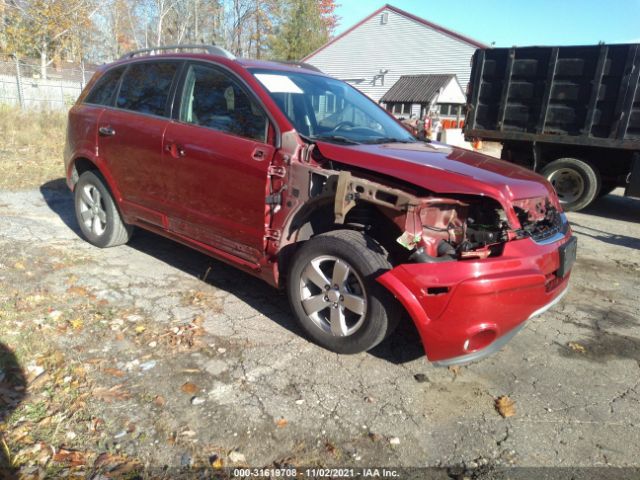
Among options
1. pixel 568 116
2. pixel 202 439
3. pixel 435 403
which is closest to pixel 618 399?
pixel 435 403

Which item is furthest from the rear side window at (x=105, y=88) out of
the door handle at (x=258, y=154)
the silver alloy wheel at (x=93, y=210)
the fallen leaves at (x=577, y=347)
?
the fallen leaves at (x=577, y=347)

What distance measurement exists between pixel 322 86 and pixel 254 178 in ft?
3.95

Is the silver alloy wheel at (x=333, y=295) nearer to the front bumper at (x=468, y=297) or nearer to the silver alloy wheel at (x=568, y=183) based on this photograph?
the front bumper at (x=468, y=297)

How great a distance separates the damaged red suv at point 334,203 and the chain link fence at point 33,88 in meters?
13.8

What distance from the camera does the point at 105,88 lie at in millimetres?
4746

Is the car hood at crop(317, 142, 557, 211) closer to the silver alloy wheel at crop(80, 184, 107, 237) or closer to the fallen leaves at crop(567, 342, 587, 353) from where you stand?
the fallen leaves at crop(567, 342, 587, 353)

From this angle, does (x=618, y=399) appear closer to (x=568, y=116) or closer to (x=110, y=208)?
(x=110, y=208)

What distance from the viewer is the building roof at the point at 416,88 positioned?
2642 cm

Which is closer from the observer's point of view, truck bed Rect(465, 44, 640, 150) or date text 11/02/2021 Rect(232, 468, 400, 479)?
date text 11/02/2021 Rect(232, 468, 400, 479)

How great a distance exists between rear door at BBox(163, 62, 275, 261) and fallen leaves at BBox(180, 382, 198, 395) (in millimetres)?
1025

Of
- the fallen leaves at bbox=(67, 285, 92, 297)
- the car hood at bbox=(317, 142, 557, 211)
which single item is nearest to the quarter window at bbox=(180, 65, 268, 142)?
the car hood at bbox=(317, 142, 557, 211)

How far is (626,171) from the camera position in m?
7.82

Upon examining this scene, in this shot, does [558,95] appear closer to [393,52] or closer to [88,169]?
[88,169]

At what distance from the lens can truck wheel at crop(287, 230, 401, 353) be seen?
111 inches
